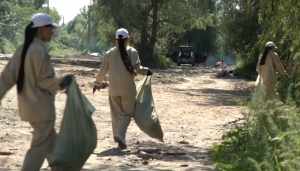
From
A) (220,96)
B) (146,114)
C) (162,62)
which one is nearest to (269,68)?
(146,114)

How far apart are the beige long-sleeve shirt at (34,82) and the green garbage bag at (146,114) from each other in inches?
133

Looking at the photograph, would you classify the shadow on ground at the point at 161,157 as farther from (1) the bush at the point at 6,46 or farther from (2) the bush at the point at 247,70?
(1) the bush at the point at 6,46

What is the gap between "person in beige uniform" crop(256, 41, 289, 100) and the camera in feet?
41.9

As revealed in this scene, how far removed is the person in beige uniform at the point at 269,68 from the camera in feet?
41.9

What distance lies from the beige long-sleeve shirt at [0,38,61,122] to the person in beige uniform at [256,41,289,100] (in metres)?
7.02

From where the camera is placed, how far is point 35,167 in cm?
643

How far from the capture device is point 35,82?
6430 millimetres

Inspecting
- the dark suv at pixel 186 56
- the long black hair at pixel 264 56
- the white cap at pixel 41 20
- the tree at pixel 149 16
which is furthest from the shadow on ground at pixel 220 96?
the dark suv at pixel 186 56

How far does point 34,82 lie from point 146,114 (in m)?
3.57

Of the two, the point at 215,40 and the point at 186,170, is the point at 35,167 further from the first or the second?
the point at 215,40

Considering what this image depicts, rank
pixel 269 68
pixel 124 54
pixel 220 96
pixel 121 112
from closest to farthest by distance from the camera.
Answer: pixel 124 54, pixel 121 112, pixel 269 68, pixel 220 96

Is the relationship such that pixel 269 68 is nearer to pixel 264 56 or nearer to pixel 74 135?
pixel 264 56

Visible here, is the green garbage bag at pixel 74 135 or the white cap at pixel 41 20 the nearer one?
the white cap at pixel 41 20

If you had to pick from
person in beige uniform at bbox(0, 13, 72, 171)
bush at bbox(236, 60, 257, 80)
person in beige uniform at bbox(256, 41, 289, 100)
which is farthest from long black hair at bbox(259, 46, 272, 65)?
bush at bbox(236, 60, 257, 80)
